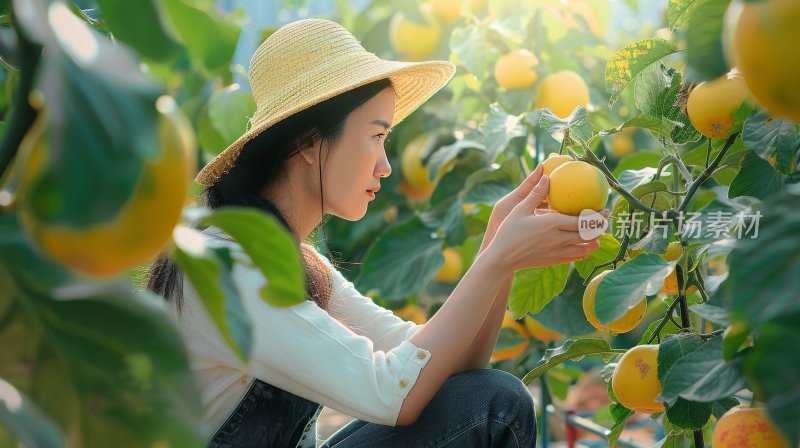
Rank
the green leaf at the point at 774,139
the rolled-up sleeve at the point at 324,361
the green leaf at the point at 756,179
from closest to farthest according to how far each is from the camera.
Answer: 1. the green leaf at the point at 774,139
2. the green leaf at the point at 756,179
3. the rolled-up sleeve at the point at 324,361

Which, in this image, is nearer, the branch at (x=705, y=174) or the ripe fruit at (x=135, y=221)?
the ripe fruit at (x=135, y=221)

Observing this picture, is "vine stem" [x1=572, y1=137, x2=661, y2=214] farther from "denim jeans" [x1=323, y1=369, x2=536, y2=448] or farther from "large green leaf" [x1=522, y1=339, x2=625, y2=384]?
"denim jeans" [x1=323, y1=369, x2=536, y2=448]

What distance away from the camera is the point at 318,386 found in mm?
1107

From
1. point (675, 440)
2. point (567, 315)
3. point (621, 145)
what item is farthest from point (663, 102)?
point (621, 145)

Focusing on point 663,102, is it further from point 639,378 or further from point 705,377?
point 705,377

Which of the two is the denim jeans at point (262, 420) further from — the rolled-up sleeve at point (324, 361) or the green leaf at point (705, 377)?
the green leaf at point (705, 377)

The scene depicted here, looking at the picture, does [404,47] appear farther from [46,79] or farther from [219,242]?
[46,79]

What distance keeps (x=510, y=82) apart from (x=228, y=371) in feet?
2.85

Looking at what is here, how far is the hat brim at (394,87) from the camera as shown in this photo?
126 cm

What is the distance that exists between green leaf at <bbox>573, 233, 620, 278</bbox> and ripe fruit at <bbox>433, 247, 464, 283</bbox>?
0.90 metres

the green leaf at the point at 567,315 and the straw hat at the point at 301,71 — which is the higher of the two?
the straw hat at the point at 301,71

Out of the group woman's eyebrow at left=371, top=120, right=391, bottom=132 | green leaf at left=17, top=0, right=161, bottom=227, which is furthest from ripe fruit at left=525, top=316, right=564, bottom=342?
green leaf at left=17, top=0, right=161, bottom=227

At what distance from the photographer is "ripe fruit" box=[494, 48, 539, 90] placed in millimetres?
1767

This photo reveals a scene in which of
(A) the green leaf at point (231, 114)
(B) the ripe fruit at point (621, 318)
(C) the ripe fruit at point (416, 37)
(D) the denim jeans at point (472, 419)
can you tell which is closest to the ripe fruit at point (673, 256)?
(B) the ripe fruit at point (621, 318)
